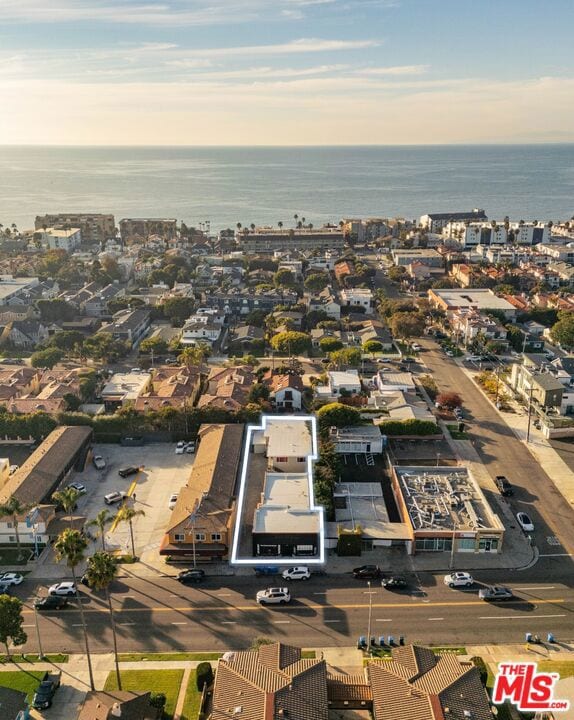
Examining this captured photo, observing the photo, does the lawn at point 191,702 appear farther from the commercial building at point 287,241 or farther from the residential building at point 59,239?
the residential building at point 59,239

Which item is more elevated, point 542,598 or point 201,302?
point 201,302

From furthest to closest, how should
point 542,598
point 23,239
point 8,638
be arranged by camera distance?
point 23,239
point 542,598
point 8,638

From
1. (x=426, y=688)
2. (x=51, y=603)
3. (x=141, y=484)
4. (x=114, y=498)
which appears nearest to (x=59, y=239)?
(x=141, y=484)

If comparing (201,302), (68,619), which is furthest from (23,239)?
(68,619)

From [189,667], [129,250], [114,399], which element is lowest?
[189,667]

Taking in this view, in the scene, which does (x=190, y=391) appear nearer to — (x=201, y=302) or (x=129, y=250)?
(x=201, y=302)

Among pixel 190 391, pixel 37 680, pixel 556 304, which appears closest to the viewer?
pixel 37 680
